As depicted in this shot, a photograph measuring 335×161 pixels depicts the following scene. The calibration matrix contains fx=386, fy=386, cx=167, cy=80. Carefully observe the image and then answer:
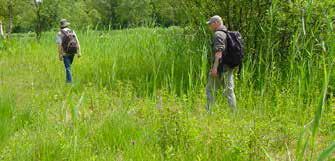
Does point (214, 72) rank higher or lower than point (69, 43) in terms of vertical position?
lower

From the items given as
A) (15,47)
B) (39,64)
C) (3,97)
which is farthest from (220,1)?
(15,47)

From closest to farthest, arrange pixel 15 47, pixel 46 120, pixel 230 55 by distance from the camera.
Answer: pixel 46 120, pixel 230 55, pixel 15 47

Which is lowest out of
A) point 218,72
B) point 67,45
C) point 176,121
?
point 176,121

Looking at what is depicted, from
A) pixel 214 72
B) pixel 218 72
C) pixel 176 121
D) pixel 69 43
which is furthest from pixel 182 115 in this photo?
pixel 69 43

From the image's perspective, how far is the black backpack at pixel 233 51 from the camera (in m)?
6.21

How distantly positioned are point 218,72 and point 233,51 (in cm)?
44

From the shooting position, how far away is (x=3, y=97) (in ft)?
21.0

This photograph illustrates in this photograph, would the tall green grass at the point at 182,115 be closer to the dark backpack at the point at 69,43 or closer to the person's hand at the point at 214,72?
the person's hand at the point at 214,72

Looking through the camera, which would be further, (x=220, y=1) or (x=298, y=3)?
(x=220, y=1)

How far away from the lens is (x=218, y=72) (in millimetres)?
6391

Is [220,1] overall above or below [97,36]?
above

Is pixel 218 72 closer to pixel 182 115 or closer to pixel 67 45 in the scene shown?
pixel 182 115

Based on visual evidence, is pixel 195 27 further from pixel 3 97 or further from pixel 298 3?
pixel 3 97

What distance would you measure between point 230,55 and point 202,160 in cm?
268
